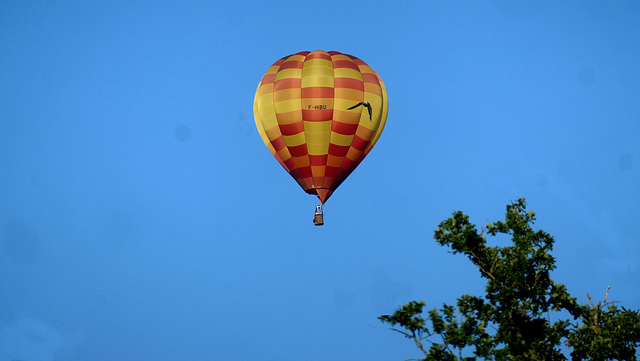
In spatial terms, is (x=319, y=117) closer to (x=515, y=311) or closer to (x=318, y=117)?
(x=318, y=117)

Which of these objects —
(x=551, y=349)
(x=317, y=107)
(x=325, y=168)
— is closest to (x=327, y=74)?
(x=317, y=107)

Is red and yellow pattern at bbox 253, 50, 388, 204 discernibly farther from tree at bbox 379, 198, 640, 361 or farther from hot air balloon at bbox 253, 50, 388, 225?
tree at bbox 379, 198, 640, 361

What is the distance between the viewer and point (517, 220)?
27312 millimetres

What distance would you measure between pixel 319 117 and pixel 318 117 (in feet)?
0.17

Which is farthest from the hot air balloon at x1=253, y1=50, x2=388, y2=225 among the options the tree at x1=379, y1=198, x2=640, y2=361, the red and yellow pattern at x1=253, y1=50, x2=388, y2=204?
the tree at x1=379, y1=198, x2=640, y2=361

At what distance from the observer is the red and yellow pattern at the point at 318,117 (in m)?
44.9

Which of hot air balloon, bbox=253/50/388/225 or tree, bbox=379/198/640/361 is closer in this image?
tree, bbox=379/198/640/361

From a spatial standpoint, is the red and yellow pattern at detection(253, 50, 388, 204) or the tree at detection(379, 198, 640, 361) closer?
the tree at detection(379, 198, 640, 361)

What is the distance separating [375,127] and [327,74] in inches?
162

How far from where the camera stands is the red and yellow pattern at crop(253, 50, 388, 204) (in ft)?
147

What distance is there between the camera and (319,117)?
44812 millimetres

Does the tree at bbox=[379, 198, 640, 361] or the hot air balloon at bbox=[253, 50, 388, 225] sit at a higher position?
the hot air balloon at bbox=[253, 50, 388, 225]

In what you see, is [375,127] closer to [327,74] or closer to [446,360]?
[327,74]

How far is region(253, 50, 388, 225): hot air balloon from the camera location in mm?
44938
